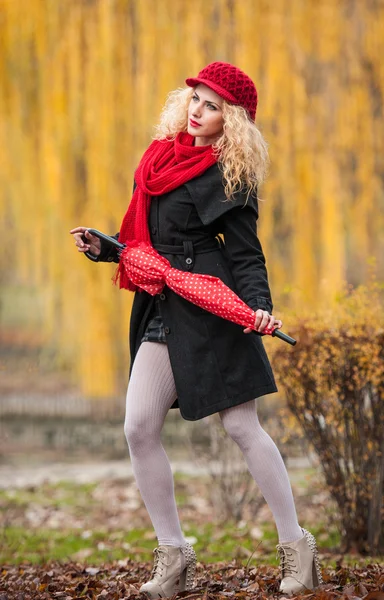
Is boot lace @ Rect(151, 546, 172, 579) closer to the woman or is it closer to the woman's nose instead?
the woman

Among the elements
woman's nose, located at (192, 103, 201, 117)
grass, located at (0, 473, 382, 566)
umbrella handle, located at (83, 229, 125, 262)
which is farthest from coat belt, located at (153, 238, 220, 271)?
grass, located at (0, 473, 382, 566)

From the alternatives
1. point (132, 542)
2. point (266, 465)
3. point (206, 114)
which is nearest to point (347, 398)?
point (266, 465)

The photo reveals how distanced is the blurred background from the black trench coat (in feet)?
17.5

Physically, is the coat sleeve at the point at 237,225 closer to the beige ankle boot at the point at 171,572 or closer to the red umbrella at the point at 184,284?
the red umbrella at the point at 184,284

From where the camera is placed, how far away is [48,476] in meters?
7.73

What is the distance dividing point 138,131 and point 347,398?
4.78 meters

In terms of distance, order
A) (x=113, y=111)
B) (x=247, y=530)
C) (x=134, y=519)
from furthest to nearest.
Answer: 1. (x=113, y=111)
2. (x=134, y=519)
3. (x=247, y=530)

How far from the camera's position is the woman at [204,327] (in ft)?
9.34

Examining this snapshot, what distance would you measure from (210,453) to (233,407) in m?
2.97

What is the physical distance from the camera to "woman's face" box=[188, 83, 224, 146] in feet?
9.71

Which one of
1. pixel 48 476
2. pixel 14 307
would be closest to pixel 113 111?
pixel 14 307

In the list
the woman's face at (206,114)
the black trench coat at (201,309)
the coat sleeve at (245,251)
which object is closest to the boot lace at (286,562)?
the black trench coat at (201,309)

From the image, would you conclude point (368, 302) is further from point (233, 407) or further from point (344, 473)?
point (233, 407)

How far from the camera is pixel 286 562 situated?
9.38ft
